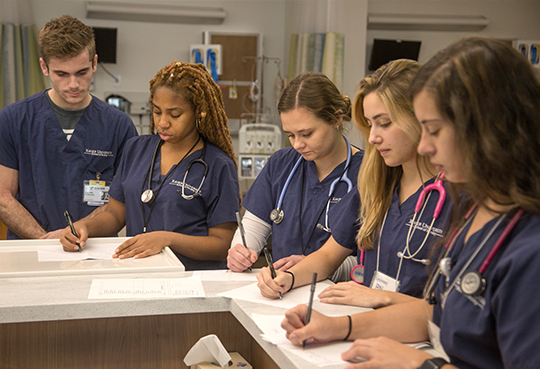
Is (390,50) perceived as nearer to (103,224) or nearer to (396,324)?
(103,224)

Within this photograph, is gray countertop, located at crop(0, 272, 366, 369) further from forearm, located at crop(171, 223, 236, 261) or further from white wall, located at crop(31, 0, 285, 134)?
white wall, located at crop(31, 0, 285, 134)

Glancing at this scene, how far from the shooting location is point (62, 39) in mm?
2107

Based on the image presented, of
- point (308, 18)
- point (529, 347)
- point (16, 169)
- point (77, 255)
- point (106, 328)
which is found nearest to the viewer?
point (529, 347)

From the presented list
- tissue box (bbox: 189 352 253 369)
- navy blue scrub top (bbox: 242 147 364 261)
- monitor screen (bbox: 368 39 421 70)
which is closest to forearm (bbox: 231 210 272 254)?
navy blue scrub top (bbox: 242 147 364 261)

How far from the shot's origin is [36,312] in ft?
3.85

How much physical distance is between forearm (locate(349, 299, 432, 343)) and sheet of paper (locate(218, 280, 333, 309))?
0.23 metres

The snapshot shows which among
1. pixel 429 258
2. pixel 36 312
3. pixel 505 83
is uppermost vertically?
pixel 505 83

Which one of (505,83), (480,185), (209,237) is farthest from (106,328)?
(505,83)

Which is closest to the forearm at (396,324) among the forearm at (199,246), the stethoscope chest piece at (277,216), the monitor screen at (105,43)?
the stethoscope chest piece at (277,216)

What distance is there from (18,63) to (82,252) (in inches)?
127

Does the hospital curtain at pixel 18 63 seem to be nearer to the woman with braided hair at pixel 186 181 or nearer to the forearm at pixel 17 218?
the forearm at pixel 17 218

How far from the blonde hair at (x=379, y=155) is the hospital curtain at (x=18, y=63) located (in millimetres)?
3698

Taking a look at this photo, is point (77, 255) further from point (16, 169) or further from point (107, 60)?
point (107, 60)

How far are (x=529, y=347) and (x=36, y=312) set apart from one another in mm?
1018
